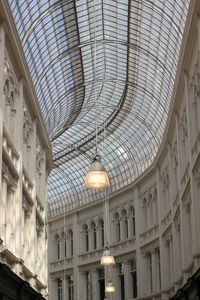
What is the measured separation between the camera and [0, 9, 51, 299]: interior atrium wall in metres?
25.8

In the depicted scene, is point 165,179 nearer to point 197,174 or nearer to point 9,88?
point 197,174

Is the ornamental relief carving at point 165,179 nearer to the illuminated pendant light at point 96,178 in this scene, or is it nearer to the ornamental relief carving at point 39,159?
the ornamental relief carving at point 39,159

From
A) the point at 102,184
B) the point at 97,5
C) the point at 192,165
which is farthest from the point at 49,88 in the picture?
the point at 102,184

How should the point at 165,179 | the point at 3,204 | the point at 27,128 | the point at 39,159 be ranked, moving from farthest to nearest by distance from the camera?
1. the point at 165,179
2. the point at 39,159
3. the point at 27,128
4. the point at 3,204

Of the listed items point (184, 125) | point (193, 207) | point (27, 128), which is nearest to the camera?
point (193, 207)

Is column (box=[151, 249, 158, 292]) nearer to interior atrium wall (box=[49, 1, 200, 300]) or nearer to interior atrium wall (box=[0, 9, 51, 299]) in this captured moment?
interior atrium wall (box=[49, 1, 200, 300])

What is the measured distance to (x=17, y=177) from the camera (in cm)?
2919

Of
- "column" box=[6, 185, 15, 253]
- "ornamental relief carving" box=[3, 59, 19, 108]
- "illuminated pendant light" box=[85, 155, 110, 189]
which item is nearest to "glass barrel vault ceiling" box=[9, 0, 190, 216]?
"ornamental relief carving" box=[3, 59, 19, 108]

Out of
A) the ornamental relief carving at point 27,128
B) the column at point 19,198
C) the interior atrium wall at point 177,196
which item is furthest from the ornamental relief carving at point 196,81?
the ornamental relief carving at point 27,128

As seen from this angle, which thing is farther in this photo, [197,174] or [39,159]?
[39,159]

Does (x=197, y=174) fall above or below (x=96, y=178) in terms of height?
above

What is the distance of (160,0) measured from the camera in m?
34.3

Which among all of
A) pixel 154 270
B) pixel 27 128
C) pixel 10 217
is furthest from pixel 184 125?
pixel 154 270

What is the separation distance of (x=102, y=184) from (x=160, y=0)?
19.6 meters
